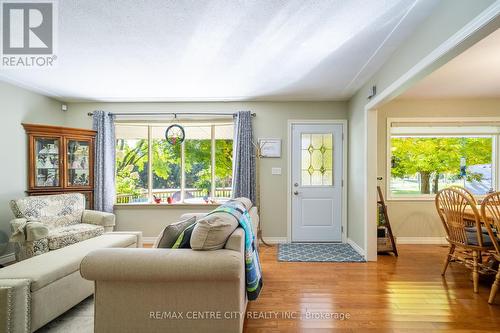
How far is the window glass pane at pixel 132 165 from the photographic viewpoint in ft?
15.5

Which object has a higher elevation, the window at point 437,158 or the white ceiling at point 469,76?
the white ceiling at point 469,76

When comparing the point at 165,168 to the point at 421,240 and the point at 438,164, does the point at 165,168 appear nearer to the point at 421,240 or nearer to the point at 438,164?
the point at 421,240

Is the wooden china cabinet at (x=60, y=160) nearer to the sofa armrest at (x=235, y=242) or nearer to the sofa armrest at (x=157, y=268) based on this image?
the sofa armrest at (x=157, y=268)

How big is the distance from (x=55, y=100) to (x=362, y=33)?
4.81 m

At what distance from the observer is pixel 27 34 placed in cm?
250

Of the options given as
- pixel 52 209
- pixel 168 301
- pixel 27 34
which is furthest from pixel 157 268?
pixel 52 209

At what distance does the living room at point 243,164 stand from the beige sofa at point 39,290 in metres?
0.01

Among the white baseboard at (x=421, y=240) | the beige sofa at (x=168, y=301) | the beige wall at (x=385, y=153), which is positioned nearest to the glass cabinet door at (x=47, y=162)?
the beige sofa at (x=168, y=301)

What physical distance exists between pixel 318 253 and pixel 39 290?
130 inches

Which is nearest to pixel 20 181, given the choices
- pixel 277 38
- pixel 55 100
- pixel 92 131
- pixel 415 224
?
pixel 92 131

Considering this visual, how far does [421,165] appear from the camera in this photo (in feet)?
15.4

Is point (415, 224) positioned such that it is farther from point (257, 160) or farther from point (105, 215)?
point (105, 215)

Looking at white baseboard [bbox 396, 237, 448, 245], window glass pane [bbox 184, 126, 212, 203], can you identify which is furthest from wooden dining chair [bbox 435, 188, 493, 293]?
window glass pane [bbox 184, 126, 212, 203]

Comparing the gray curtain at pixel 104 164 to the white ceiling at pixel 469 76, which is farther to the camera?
the gray curtain at pixel 104 164
